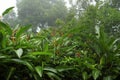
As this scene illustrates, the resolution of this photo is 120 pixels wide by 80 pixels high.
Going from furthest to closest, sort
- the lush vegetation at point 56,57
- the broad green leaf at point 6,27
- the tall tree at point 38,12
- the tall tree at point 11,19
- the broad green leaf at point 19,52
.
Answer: the tall tree at point 11,19 < the tall tree at point 38,12 < the broad green leaf at point 6,27 < the lush vegetation at point 56,57 < the broad green leaf at point 19,52

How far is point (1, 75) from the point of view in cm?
271

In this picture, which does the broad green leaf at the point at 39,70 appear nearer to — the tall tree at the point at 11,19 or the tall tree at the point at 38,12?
the tall tree at the point at 38,12

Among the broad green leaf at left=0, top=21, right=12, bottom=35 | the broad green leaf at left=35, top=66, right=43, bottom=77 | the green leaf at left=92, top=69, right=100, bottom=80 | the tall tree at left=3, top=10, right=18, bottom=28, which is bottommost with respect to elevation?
the green leaf at left=92, top=69, right=100, bottom=80

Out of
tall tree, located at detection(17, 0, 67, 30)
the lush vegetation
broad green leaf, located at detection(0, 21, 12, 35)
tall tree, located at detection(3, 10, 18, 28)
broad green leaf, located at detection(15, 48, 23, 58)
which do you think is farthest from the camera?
tall tree, located at detection(3, 10, 18, 28)

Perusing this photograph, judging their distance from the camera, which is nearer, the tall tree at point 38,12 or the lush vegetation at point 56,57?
the lush vegetation at point 56,57

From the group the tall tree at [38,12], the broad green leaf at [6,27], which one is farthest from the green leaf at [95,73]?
the tall tree at [38,12]

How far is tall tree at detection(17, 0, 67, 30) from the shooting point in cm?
3241

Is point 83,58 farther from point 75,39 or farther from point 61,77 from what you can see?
point 75,39

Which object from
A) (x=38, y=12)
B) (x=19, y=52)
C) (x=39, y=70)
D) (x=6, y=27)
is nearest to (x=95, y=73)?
(x=39, y=70)

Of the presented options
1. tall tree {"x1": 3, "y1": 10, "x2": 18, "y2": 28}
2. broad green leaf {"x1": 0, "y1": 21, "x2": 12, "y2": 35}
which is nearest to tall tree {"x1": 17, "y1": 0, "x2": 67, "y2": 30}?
tall tree {"x1": 3, "y1": 10, "x2": 18, "y2": 28}

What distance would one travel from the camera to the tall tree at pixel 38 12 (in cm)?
3241

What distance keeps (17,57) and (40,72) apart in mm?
285

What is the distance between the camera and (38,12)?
3509cm

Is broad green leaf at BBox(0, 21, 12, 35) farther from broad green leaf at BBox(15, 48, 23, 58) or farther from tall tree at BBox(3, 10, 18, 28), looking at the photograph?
tall tree at BBox(3, 10, 18, 28)
